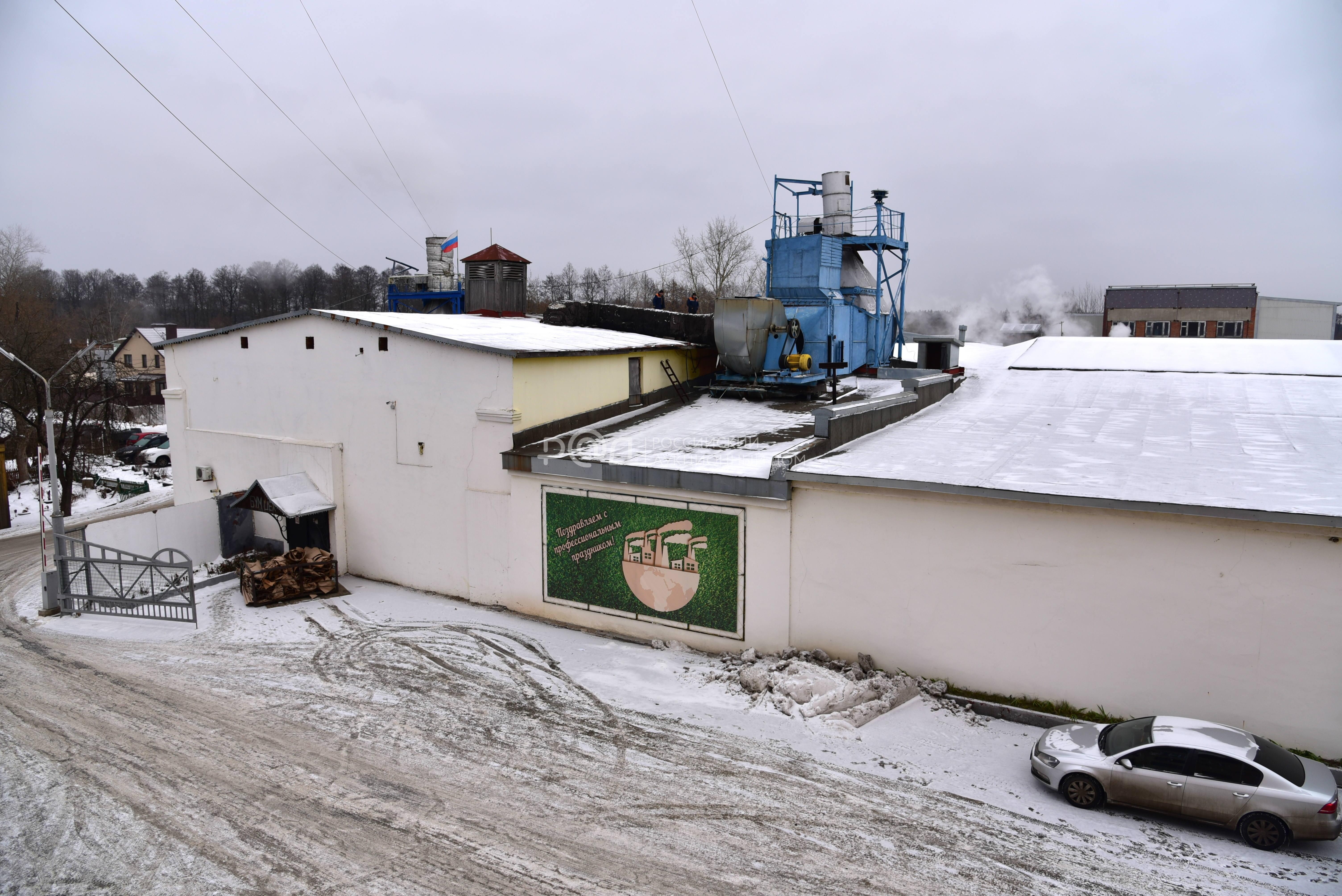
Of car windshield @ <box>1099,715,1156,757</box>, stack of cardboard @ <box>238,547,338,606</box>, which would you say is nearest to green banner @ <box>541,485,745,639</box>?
stack of cardboard @ <box>238,547,338,606</box>

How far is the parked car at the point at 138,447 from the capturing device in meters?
44.9

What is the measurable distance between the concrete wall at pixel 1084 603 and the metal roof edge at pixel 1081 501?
0.17m

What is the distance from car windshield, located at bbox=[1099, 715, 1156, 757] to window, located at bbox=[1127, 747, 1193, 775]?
0.11 meters

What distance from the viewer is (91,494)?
126 ft

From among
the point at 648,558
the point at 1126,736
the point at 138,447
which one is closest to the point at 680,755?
the point at 648,558

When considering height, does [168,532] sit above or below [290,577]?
above

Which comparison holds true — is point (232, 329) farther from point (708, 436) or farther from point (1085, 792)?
point (1085, 792)

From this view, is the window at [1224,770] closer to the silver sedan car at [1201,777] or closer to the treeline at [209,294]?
the silver sedan car at [1201,777]

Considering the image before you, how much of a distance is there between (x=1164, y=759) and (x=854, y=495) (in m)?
5.39

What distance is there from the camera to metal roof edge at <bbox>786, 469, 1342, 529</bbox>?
Result: 9.66m

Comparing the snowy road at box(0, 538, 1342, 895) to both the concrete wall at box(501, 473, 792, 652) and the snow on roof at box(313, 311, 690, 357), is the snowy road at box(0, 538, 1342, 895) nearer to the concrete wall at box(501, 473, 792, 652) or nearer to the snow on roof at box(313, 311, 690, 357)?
the concrete wall at box(501, 473, 792, 652)

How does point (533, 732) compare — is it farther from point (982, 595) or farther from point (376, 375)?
point (376, 375)

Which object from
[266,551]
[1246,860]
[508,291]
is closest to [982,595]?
[1246,860]

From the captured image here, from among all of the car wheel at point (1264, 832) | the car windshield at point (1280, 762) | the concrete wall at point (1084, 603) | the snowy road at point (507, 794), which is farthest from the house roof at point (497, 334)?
the car wheel at point (1264, 832)
